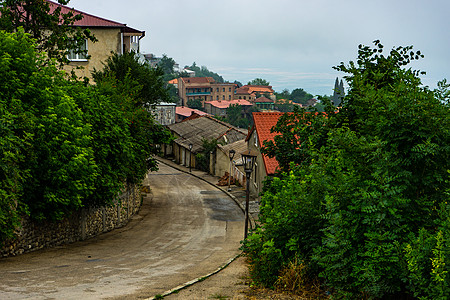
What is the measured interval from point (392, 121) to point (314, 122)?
8.05 meters

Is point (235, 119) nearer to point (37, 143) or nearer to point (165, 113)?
point (165, 113)

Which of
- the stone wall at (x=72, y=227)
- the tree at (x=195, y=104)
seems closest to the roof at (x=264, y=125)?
the stone wall at (x=72, y=227)

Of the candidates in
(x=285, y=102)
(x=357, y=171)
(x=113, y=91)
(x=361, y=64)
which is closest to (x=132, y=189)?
(x=113, y=91)

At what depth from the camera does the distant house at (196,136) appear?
179 feet

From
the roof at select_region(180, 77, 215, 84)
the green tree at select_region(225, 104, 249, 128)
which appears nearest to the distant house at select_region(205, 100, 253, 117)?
the roof at select_region(180, 77, 215, 84)

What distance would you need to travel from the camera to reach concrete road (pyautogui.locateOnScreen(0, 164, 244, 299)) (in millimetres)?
11711

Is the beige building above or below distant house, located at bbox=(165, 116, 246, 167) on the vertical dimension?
above

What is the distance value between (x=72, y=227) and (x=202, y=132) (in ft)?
130

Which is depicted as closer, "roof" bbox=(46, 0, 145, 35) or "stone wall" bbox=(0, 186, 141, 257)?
"stone wall" bbox=(0, 186, 141, 257)

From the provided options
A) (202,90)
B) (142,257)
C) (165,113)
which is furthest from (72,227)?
(202,90)

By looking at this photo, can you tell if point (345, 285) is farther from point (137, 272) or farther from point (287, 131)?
point (287, 131)

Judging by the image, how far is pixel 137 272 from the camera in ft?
47.8

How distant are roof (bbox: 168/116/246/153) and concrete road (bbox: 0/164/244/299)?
16.8m

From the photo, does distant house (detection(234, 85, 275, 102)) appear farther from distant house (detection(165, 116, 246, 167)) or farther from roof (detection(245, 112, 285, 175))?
roof (detection(245, 112, 285, 175))
